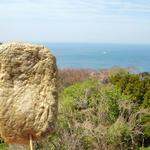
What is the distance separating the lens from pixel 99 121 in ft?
57.8

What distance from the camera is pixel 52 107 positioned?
17.0ft

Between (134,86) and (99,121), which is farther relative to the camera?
(134,86)

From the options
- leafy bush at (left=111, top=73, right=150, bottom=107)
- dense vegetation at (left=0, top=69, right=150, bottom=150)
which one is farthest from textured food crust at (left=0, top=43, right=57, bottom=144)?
leafy bush at (left=111, top=73, right=150, bottom=107)

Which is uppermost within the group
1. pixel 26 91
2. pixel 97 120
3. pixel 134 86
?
pixel 26 91

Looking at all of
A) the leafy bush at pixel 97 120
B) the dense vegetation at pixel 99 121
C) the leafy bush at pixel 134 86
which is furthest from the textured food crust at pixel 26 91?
the leafy bush at pixel 134 86

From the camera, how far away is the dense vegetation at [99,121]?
621 inches

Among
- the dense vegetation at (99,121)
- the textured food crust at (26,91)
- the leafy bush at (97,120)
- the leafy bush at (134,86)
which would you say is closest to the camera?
the textured food crust at (26,91)

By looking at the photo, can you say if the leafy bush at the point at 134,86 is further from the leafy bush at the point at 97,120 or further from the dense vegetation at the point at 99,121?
the leafy bush at the point at 97,120

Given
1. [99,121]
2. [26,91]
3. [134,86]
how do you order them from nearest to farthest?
[26,91], [99,121], [134,86]

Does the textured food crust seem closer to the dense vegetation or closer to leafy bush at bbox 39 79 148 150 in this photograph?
the dense vegetation

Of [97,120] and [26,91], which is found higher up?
[26,91]

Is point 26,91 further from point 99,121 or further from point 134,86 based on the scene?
point 134,86

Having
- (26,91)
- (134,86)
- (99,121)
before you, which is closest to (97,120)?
(99,121)

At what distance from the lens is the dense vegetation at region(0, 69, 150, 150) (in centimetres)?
1578
